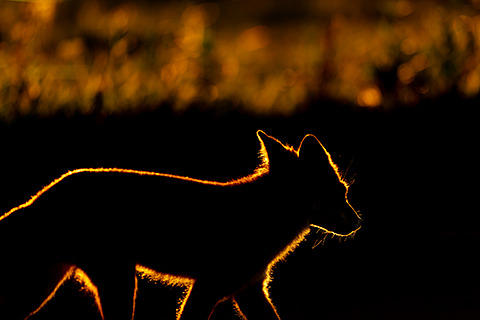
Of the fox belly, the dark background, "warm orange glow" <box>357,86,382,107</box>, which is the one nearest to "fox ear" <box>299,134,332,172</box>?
the fox belly

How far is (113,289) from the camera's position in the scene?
239 centimetres

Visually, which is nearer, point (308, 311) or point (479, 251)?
point (308, 311)

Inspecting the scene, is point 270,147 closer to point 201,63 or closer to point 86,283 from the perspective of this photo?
point 86,283

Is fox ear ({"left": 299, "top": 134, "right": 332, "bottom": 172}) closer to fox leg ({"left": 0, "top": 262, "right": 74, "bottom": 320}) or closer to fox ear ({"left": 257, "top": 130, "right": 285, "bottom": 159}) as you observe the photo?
fox ear ({"left": 257, "top": 130, "right": 285, "bottom": 159})

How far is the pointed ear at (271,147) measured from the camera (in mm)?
2602

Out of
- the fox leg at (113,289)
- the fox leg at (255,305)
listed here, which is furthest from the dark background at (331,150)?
the fox leg at (113,289)

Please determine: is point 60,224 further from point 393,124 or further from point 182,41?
point 182,41

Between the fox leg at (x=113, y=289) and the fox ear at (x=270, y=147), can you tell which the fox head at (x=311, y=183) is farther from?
the fox leg at (x=113, y=289)

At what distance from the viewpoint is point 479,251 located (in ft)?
15.9

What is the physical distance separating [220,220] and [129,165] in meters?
2.23

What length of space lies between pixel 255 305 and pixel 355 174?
1484 mm

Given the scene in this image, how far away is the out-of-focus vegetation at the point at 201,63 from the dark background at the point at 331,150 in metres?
0.02

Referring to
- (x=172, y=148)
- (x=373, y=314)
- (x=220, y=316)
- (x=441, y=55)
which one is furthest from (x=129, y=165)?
(x=441, y=55)

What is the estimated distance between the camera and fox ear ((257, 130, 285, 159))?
260 centimetres
